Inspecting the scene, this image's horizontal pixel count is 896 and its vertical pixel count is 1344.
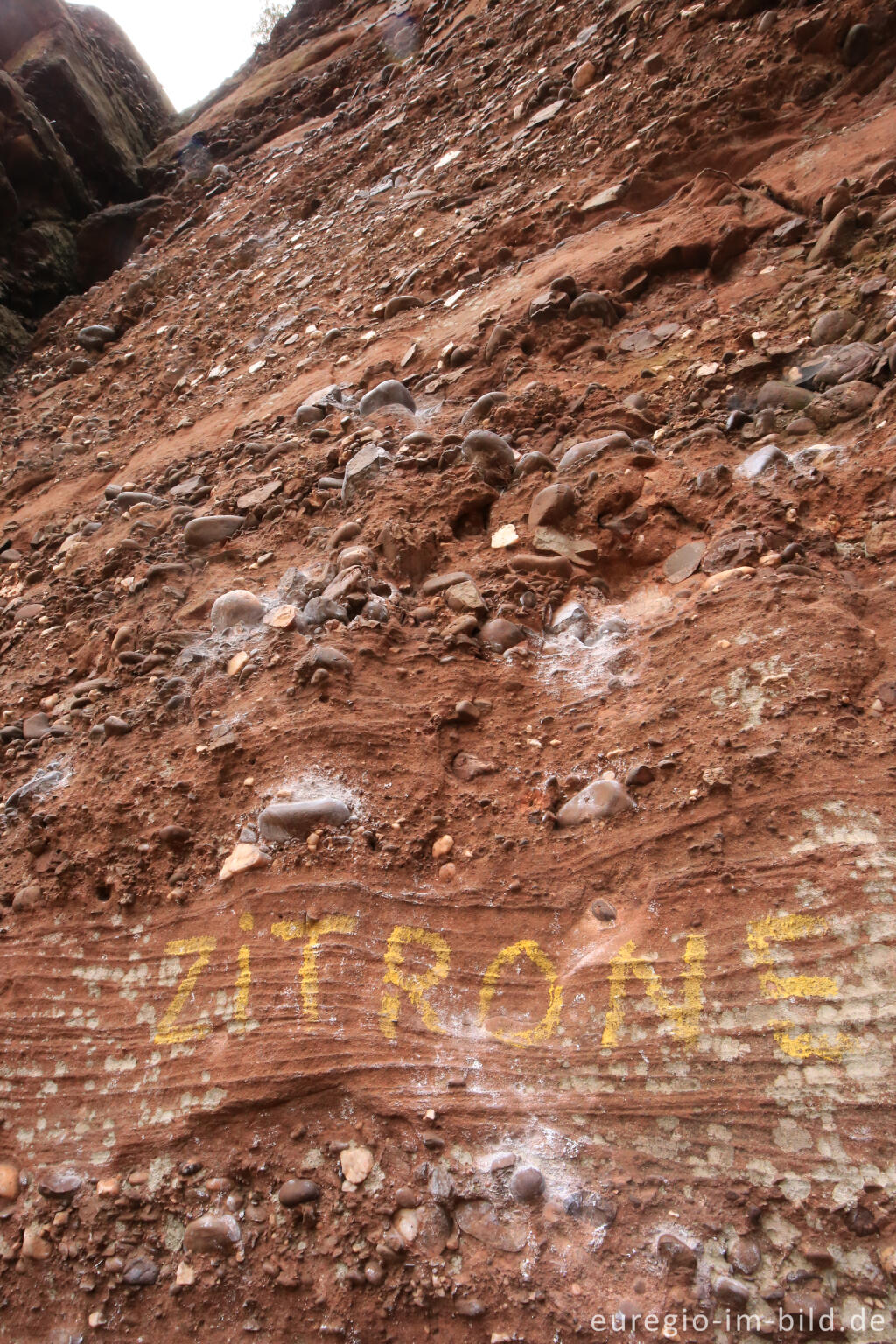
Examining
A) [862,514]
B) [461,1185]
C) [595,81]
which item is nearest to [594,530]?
[862,514]

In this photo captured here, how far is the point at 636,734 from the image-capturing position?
178 centimetres

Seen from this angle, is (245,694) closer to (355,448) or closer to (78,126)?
(355,448)

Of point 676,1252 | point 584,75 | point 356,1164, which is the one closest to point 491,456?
point 356,1164

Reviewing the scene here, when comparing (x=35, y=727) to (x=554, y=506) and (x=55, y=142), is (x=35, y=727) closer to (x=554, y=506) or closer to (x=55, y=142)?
(x=554, y=506)

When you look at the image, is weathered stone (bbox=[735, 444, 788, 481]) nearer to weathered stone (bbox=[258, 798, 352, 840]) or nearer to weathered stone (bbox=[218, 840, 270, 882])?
weathered stone (bbox=[258, 798, 352, 840])

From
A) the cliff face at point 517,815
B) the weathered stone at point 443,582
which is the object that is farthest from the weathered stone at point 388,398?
the weathered stone at point 443,582

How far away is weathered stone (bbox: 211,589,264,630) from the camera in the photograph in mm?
2436

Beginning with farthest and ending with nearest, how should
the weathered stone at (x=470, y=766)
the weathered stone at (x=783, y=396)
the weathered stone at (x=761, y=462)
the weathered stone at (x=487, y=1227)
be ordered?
the weathered stone at (x=783, y=396) < the weathered stone at (x=761, y=462) < the weathered stone at (x=470, y=766) < the weathered stone at (x=487, y=1227)

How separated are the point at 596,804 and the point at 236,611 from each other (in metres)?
1.29

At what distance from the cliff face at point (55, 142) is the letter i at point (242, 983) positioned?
28.0 ft

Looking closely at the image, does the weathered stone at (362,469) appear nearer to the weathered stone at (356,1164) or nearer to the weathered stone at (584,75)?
the weathered stone at (356,1164)

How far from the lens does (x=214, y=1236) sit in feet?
4.38

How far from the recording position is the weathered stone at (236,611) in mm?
2436

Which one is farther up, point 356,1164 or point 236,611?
point 236,611
